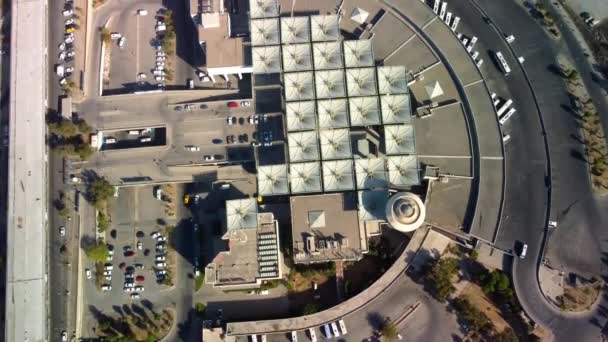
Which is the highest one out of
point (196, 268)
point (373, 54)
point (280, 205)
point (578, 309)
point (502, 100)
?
point (373, 54)

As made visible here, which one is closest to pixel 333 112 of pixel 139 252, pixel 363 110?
pixel 363 110

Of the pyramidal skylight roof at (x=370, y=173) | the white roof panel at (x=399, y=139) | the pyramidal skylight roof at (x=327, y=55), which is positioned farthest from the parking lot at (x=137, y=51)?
the white roof panel at (x=399, y=139)

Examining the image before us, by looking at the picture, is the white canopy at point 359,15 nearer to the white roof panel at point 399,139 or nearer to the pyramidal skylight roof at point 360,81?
the pyramidal skylight roof at point 360,81

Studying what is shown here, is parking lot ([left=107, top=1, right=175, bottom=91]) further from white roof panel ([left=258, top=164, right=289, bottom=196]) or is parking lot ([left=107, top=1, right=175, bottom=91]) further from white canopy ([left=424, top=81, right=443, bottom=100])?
white canopy ([left=424, top=81, right=443, bottom=100])

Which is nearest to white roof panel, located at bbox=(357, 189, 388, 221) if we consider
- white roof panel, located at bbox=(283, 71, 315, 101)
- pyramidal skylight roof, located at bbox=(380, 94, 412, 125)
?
pyramidal skylight roof, located at bbox=(380, 94, 412, 125)

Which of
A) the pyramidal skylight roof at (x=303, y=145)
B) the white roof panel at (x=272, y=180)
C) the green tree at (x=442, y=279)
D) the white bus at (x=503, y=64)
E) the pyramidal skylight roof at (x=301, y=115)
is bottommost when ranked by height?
the green tree at (x=442, y=279)

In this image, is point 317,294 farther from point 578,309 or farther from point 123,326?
point 578,309

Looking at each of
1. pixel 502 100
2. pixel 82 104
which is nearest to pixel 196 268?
pixel 82 104
